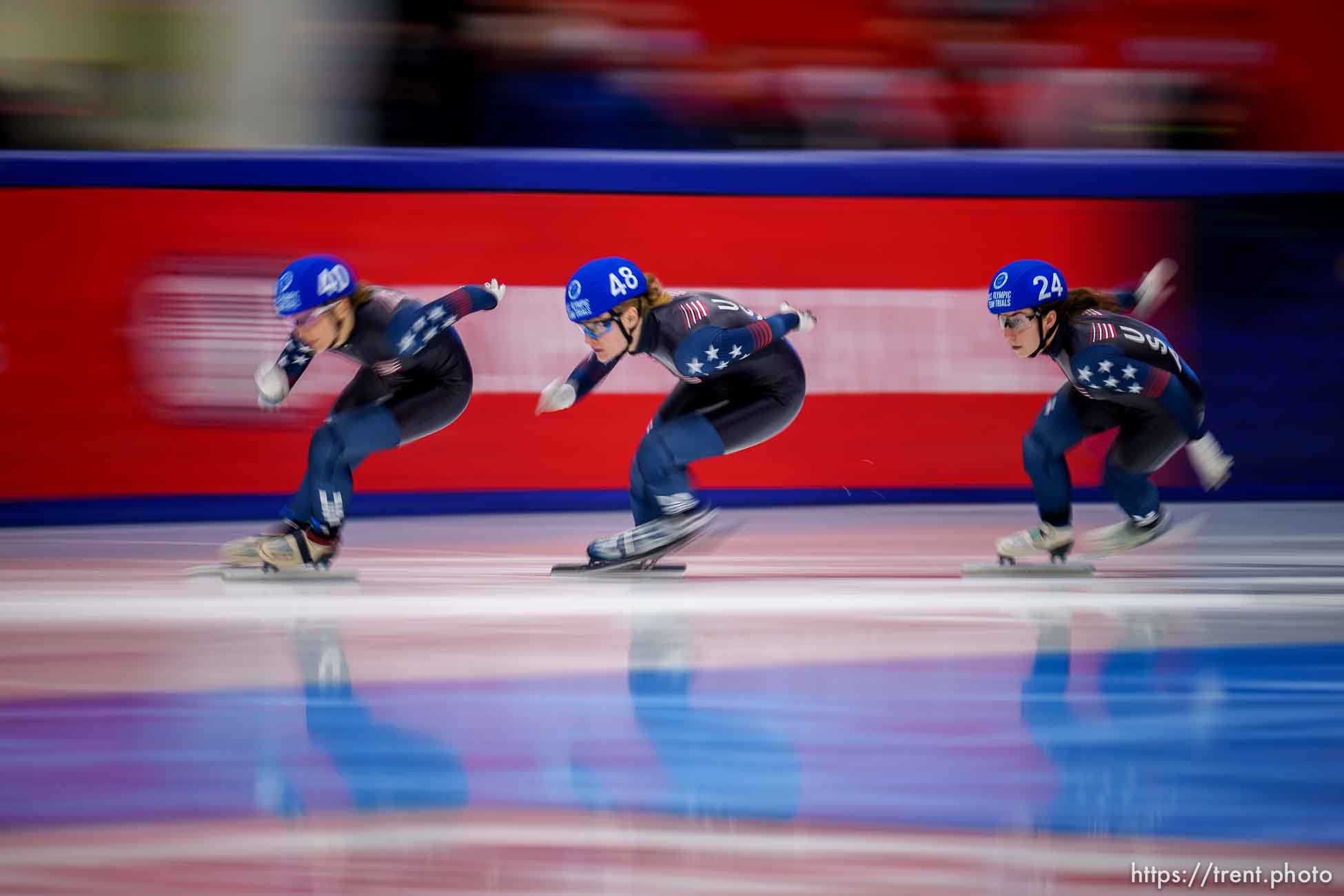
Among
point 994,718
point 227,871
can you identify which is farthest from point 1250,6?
point 227,871

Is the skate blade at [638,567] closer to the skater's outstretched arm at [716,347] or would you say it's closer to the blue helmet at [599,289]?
the skater's outstretched arm at [716,347]

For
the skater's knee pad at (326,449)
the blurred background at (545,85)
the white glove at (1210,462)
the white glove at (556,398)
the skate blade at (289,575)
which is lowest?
the skate blade at (289,575)

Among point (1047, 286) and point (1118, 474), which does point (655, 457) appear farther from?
point (1118, 474)

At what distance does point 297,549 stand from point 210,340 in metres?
1.81

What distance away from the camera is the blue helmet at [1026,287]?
460 centimetres

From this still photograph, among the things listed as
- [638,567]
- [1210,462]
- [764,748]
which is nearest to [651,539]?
[638,567]

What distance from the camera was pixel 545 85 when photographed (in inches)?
285

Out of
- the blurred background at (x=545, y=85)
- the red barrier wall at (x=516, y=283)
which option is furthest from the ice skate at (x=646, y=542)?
the blurred background at (x=545, y=85)

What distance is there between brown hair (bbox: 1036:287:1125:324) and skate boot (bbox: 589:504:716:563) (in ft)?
4.31

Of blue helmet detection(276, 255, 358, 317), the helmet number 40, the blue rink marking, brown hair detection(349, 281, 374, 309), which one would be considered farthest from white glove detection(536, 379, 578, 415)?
the blue rink marking

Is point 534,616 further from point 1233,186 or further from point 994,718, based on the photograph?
point 1233,186

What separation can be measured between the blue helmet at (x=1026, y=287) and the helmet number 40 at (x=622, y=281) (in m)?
1.12

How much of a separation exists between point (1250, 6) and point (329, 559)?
6.95 metres

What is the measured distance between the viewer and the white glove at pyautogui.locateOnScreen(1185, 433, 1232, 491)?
473 cm
